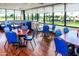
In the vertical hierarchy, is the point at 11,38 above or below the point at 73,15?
below

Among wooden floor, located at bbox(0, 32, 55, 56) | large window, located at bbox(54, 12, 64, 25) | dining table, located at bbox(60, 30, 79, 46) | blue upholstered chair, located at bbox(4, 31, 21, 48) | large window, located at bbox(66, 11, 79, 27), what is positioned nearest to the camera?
large window, located at bbox(66, 11, 79, 27)

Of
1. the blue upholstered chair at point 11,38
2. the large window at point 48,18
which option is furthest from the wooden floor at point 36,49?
the large window at point 48,18

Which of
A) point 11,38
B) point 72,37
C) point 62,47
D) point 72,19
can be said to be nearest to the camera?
point 72,19

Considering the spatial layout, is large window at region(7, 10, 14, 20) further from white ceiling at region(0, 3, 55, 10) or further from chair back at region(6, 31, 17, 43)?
chair back at region(6, 31, 17, 43)

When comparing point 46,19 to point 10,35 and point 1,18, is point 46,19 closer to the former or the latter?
point 1,18

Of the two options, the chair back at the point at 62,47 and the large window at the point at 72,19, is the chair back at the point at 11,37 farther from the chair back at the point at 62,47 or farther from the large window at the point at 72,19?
the large window at the point at 72,19

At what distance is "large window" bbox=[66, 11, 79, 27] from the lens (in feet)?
A: 10.6

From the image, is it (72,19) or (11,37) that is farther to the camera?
(11,37)

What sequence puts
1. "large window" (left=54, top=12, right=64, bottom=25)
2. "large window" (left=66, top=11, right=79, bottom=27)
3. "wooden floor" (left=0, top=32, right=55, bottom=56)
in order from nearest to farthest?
"large window" (left=66, top=11, right=79, bottom=27), "large window" (left=54, top=12, right=64, bottom=25), "wooden floor" (left=0, top=32, right=55, bottom=56)

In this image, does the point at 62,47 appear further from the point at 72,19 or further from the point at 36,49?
the point at 36,49

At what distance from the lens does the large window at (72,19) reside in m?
3.25

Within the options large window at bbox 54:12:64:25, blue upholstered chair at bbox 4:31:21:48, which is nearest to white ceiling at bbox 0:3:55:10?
large window at bbox 54:12:64:25

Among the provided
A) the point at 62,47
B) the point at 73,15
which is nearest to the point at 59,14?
the point at 73,15

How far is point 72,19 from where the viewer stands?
3264 millimetres
